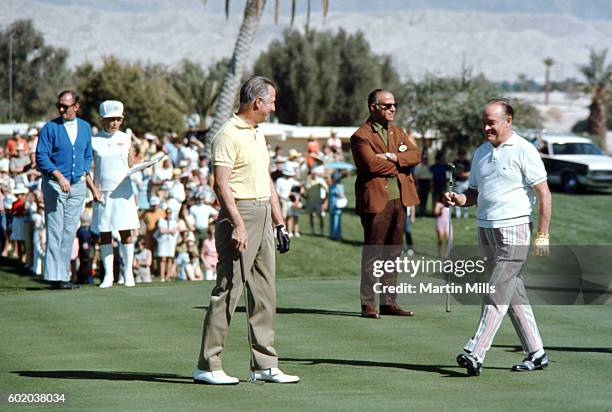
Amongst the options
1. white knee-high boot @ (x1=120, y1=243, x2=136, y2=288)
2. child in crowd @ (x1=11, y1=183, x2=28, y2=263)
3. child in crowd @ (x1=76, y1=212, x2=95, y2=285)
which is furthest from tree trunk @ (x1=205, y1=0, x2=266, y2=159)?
white knee-high boot @ (x1=120, y1=243, x2=136, y2=288)

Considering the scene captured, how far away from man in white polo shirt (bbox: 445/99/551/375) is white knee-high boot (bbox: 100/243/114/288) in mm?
6455

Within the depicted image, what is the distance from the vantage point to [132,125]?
64.1 m

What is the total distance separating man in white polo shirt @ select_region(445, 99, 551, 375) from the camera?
795cm

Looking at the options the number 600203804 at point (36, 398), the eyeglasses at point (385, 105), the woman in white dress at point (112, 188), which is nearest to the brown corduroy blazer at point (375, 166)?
the eyeglasses at point (385, 105)

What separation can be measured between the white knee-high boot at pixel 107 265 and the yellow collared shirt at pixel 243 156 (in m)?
6.16

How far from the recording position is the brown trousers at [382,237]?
36.2 ft

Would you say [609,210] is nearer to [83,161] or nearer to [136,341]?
[83,161]

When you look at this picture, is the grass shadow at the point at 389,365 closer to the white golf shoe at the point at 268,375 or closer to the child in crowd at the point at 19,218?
the white golf shoe at the point at 268,375

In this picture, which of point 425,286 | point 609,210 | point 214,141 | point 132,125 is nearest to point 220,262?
point 214,141

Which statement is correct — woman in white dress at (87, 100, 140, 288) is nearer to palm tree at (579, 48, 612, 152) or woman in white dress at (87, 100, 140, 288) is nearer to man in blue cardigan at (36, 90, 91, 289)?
man in blue cardigan at (36, 90, 91, 289)

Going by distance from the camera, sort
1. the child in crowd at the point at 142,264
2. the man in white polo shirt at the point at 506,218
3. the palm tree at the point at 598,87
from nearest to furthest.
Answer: the man in white polo shirt at the point at 506,218 < the child in crowd at the point at 142,264 < the palm tree at the point at 598,87

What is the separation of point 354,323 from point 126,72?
5667 centimetres

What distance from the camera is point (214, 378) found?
24.7 feet

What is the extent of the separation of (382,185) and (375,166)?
219 mm
